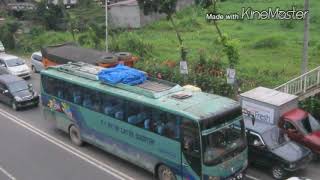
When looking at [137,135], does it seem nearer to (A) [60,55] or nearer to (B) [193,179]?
(B) [193,179]

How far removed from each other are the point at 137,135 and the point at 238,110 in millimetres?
3548

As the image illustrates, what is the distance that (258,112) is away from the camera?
17953mm

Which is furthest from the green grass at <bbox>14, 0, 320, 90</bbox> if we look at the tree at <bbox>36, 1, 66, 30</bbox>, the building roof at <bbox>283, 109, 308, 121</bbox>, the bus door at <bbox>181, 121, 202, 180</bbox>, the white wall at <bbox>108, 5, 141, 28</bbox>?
the bus door at <bbox>181, 121, 202, 180</bbox>

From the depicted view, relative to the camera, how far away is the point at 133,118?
53.0 ft

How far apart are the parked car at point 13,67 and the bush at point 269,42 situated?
1584 centimetres

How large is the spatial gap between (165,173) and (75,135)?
226 inches

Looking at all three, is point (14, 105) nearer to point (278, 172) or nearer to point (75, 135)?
point (75, 135)

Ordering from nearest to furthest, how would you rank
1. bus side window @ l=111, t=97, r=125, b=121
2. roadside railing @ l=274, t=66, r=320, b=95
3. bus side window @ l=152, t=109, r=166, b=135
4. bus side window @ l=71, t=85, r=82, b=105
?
bus side window @ l=152, t=109, r=166, b=135, bus side window @ l=111, t=97, r=125, b=121, bus side window @ l=71, t=85, r=82, b=105, roadside railing @ l=274, t=66, r=320, b=95

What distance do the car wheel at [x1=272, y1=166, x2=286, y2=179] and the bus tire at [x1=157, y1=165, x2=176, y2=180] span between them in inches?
134

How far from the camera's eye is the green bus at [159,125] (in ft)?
45.5

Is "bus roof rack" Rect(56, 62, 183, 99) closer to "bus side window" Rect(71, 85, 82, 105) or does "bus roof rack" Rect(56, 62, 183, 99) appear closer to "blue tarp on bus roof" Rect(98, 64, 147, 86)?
"blue tarp on bus roof" Rect(98, 64, 147, 86)

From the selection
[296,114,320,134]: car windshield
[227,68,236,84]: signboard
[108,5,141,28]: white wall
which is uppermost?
[108,5,141,28]: white wall

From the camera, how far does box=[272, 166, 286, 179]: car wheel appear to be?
1566 cm

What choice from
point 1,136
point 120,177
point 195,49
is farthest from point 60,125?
point 195,49
